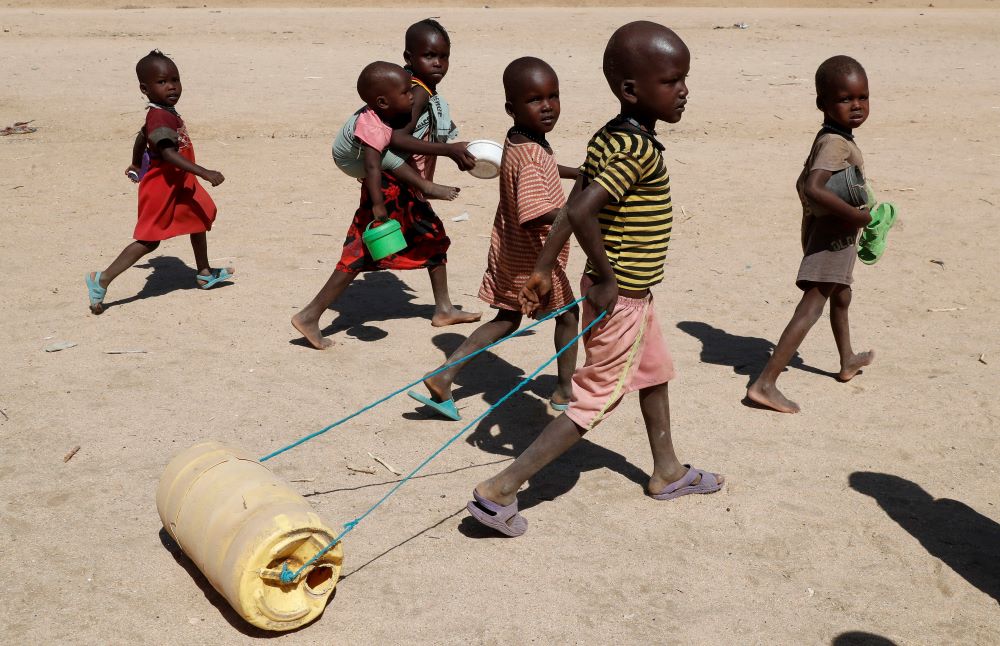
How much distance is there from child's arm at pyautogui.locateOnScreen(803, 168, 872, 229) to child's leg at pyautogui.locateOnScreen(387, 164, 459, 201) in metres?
1.93

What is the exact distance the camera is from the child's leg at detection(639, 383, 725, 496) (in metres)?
4.16

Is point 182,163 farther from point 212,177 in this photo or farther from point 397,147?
point 397,147

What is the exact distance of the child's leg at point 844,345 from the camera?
548 cm

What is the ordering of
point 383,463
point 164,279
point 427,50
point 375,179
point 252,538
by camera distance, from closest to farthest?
point 252,538, point 383,463, point 375,179, point 427,50, point 164,279

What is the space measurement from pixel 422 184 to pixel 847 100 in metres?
2.34

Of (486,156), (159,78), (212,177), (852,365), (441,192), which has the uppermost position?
(159,78)

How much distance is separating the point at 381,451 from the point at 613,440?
3.72ft

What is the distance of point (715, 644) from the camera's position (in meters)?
3.35

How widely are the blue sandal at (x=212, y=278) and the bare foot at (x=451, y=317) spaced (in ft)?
5.20

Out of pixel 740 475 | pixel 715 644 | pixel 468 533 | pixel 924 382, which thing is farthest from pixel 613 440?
pixel 924 382

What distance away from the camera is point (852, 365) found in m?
5.52

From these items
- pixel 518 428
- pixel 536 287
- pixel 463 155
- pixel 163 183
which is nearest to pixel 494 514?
pixel 536 287

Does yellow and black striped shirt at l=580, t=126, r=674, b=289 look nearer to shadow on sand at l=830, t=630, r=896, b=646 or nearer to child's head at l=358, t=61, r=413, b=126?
shadow on sand at l=830, t=630, r=896, b=646

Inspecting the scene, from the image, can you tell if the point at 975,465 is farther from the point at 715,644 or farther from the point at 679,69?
the point at 679,69
